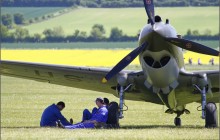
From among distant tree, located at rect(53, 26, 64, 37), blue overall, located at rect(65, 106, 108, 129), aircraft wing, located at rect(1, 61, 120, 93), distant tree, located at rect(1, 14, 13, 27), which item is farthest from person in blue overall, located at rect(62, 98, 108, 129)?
distant tree, located at rect(1, 14, 13, 27)

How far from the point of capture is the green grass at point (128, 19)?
9781cm

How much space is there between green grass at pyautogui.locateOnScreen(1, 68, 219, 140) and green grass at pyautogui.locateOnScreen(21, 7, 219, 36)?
5532 centimetres

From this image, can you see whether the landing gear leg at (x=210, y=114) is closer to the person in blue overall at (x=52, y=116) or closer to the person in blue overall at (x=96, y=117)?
the person in blue overall at (x=96, y=117)

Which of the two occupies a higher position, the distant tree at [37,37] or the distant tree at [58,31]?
the distant tree at [58,31]

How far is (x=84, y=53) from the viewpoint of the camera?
84.6 metres

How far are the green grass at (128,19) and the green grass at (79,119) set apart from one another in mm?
55320

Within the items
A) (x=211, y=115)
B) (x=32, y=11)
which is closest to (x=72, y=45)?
(x=32, y=11)

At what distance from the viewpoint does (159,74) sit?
1972 cm

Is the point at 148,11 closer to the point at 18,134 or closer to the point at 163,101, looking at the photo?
the point at 163,101

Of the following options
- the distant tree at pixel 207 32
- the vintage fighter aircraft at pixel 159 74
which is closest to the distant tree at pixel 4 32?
the distant tree at pixel 207 32

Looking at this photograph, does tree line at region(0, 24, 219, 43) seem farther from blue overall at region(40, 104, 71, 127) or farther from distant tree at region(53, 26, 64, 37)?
blue overall at region(40, 104, 71, 127)

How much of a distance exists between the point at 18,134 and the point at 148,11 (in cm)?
460

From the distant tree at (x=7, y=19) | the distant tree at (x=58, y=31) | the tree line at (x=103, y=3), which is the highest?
the tree line at (x=103, y=3)

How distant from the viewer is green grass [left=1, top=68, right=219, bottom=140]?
1730 centimetres
